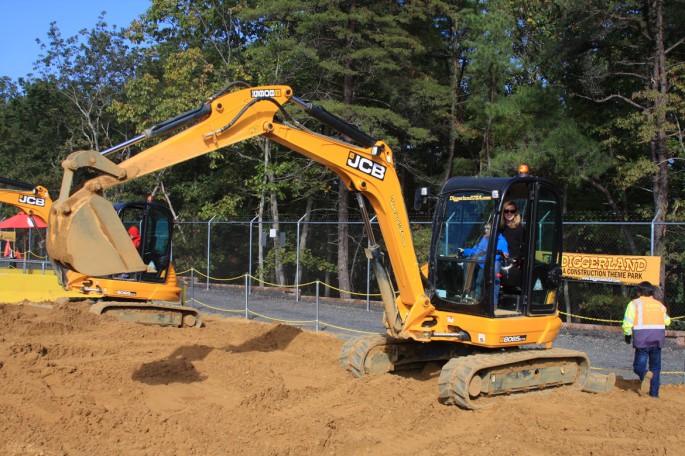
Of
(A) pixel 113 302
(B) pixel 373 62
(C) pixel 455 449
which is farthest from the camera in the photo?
(B) pixel 373 62

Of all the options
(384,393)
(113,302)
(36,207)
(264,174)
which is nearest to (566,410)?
(384,393)

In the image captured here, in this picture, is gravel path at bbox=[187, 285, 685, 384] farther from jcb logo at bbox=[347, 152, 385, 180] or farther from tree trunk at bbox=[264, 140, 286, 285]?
jcb logo at bbox=[347, 152, 385, 180]

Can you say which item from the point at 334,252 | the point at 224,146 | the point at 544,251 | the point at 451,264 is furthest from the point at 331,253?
the point at 224,146

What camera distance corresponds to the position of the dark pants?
8484 mm

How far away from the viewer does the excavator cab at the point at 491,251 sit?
772 centimetres

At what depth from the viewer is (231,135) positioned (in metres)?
7.11

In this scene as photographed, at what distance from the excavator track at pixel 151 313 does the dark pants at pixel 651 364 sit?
27.6 ft

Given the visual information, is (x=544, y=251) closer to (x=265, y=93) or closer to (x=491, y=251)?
(x=491, y=251)

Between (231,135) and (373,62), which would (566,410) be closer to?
Answer: (231,135)

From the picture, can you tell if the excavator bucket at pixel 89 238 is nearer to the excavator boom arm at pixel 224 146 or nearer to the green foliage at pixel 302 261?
the excavator boom arm at pixel 224 146

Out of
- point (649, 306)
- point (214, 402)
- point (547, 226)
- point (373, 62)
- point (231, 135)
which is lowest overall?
point (214, 402)

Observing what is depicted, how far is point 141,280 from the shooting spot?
1309cm

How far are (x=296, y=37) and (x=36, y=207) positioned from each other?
477 inches

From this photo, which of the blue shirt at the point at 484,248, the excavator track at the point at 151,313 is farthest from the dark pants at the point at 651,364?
the excavator track at the point at 151,313
